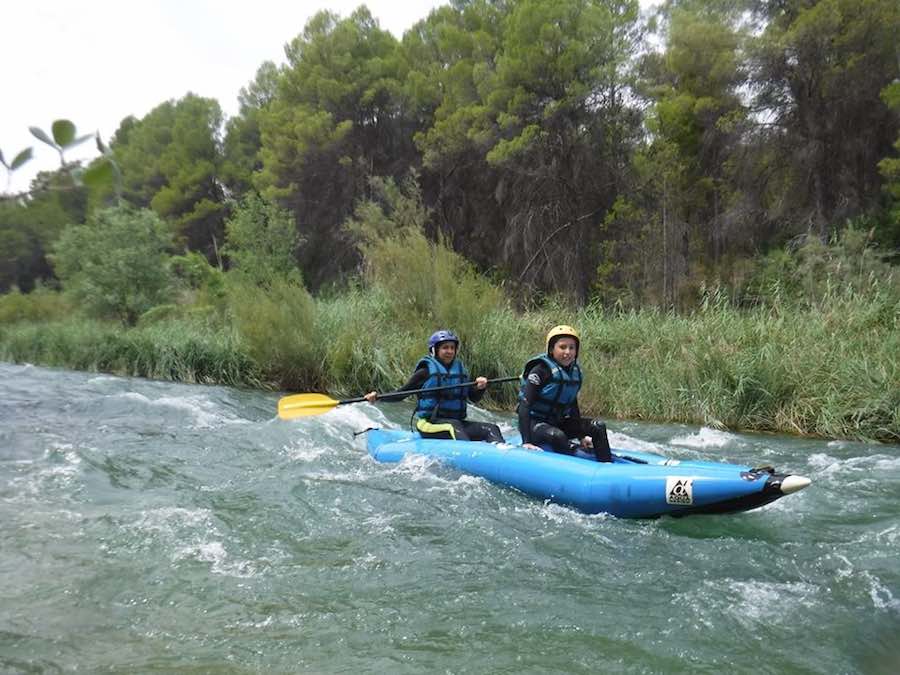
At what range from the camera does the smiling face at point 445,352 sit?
5977mm

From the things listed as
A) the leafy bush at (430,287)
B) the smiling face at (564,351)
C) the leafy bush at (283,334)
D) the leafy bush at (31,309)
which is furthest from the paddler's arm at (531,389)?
the leafy bush at (31,309)

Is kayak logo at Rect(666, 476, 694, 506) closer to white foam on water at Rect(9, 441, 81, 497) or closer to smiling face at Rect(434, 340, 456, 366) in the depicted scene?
smiling face at Rect(434, 340, 456, 366)

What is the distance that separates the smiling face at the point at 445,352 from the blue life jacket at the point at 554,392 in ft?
3.36

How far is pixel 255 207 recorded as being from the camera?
19.5 meters

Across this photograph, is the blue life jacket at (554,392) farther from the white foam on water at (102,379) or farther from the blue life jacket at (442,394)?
the white foam on water at (102,379)

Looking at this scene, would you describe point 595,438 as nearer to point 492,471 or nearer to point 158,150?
point 492,471

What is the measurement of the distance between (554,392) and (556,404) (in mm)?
123

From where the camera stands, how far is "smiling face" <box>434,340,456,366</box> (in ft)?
19.6

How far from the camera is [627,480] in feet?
13.7

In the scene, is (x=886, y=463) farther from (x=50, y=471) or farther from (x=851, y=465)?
(x=50, y=471)

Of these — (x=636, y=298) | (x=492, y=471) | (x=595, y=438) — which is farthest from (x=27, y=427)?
(x=636, y=298)

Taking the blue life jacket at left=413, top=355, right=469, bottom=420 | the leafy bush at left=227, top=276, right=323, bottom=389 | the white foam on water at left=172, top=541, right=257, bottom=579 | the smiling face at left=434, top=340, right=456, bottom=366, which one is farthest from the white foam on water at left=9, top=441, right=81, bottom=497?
the leafy bush at left=227, top=276, right=323, bottom=389

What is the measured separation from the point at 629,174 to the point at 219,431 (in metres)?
11.9

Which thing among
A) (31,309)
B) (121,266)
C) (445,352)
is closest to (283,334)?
(445,352)
